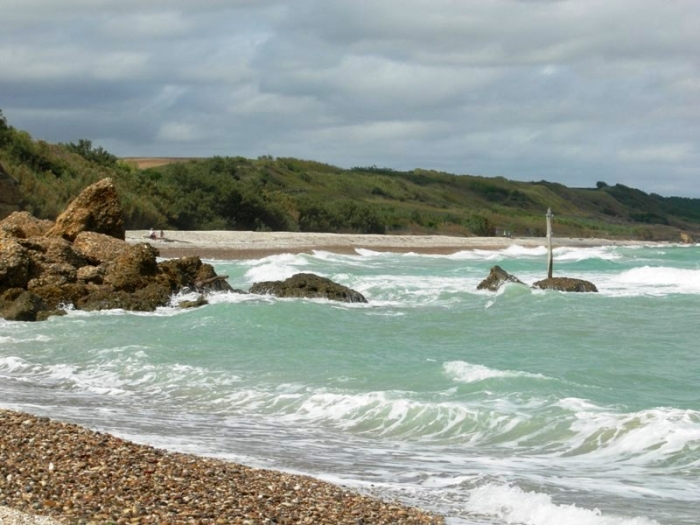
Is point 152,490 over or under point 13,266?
under

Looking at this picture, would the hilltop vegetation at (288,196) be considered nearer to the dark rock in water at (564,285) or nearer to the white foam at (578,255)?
the white foam at (578,255)

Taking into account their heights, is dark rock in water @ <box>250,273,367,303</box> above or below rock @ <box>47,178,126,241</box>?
below

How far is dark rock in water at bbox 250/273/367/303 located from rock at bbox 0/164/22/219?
13.1 m

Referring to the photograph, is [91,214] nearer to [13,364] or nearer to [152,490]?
[13,364]

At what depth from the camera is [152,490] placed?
6938 millimetres

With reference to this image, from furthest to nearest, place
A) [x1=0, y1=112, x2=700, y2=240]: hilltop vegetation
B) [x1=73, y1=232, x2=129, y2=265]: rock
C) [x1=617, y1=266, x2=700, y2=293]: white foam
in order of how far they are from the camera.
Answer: [x1=0, y1=112, x2=700, y2=240]: hilltop vegetation → [x1=617, y1=266, x2=700, y2=293]: white foam → [x1=73, y1=232, x2=129, y2=265]: rock

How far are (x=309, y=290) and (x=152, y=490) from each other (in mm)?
17214

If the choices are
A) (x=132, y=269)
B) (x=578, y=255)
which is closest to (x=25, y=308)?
(x=132, y=269)

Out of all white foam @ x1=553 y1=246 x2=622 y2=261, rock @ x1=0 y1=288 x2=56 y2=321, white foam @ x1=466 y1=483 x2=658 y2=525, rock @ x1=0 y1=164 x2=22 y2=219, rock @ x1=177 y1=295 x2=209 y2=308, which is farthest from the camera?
white foam @ x1=553 y1=246 x2=622 y2=261

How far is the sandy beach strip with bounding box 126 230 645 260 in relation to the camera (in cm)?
4109

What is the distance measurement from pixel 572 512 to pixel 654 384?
680cm

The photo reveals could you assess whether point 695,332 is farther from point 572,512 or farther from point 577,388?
point 572,512

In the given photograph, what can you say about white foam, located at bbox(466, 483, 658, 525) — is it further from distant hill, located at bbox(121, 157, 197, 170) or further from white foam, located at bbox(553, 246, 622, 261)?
distant hill, located at bbox(121, 157, 197, 170)

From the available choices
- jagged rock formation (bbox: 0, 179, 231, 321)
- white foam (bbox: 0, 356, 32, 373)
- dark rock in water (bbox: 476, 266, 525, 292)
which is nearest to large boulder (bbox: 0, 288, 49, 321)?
jagged rock formation (bbox: 0, 179, 231, 321)
